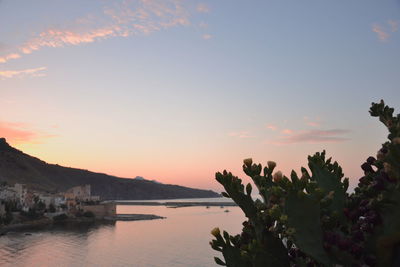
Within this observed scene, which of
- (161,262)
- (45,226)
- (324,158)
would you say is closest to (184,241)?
(161,262)

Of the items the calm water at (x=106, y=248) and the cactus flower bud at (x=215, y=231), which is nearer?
the cactus flower bud at (x=215, y=231)

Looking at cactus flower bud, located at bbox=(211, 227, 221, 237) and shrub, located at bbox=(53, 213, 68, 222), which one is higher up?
cactus flower bud, located at bbox=(211, 227, 221, 237)

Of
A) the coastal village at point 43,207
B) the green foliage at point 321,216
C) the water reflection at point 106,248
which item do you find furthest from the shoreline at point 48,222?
the green foliage at point 321,216

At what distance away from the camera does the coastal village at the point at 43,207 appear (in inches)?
6078

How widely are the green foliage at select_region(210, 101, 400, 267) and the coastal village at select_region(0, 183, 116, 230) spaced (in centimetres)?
15382

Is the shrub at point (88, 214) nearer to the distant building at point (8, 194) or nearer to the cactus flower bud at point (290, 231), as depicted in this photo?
the distant building at point (8, 194)

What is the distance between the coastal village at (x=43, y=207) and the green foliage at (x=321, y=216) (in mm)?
153821

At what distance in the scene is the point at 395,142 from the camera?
4.18m

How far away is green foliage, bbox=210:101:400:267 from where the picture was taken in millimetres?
4602

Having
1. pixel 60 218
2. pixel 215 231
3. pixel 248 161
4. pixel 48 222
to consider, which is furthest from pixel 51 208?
pixel 248 161

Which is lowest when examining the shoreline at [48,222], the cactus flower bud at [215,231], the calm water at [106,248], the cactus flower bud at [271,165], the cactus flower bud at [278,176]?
the calm water at [106,248]

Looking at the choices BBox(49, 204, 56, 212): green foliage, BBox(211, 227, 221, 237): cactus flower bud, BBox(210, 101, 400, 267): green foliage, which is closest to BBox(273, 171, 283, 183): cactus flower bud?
BBox(210, 101, 400, 267): green foliage

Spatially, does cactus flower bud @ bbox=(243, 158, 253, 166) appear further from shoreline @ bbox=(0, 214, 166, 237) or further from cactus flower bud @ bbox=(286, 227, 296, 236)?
shoreline @ bbox=(0, 214, 166, 237)

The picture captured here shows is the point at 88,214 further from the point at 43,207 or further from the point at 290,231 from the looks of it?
the point at 290,231
